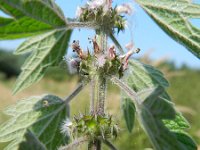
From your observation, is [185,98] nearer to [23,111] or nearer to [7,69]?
[23,111]

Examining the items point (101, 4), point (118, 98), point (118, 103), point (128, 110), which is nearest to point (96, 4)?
point (101, 4)

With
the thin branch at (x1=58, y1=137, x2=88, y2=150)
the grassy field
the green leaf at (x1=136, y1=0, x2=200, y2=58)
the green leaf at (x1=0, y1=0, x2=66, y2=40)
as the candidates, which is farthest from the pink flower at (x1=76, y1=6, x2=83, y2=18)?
the grassy field

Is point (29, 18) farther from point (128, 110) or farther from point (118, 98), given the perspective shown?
point (118, 98)

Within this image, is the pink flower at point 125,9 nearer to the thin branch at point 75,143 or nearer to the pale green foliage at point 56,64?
the pale green foliage at point 56,64

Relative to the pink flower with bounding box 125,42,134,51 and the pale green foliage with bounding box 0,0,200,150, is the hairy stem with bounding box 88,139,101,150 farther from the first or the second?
the pink flower with bounding box 125,42,134,51

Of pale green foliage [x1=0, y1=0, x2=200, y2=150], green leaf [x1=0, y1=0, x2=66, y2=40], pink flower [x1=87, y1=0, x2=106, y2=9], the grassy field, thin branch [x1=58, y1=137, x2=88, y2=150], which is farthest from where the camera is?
the grassy field

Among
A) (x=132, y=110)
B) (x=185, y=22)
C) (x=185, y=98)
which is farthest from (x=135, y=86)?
(x=185, y=98)

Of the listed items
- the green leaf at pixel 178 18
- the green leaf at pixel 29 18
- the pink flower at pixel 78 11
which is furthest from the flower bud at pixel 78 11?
the green leaf at pixel 178 18
